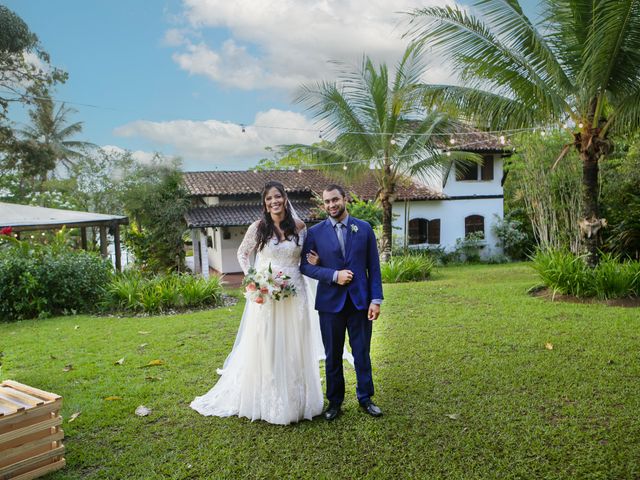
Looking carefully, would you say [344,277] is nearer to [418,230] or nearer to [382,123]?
[382,123]

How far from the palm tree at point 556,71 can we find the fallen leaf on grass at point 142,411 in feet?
26.1

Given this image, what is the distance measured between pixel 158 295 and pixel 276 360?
6.84m

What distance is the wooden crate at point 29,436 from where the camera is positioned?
11.0 ft

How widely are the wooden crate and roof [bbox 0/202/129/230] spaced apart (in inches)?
395

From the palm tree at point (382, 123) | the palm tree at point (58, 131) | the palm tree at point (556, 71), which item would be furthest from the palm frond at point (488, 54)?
the palm tree at point (58, 131)

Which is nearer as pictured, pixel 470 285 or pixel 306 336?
pixel 306 336

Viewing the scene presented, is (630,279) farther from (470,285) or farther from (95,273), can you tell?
(95,273)

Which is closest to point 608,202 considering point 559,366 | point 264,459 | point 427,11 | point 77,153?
point 427,11

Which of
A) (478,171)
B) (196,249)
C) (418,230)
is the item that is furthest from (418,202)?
(196,249)

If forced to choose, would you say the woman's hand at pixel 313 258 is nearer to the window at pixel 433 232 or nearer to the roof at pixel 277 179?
the roof at pixel 277 179

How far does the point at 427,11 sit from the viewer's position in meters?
9.75

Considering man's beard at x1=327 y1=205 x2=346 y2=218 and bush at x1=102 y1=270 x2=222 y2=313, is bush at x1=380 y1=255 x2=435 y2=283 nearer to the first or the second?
bush at x1=102 y1=270 x2=222 y2=313

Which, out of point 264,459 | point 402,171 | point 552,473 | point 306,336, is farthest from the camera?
point 402,171

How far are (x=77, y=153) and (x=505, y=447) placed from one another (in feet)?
100
